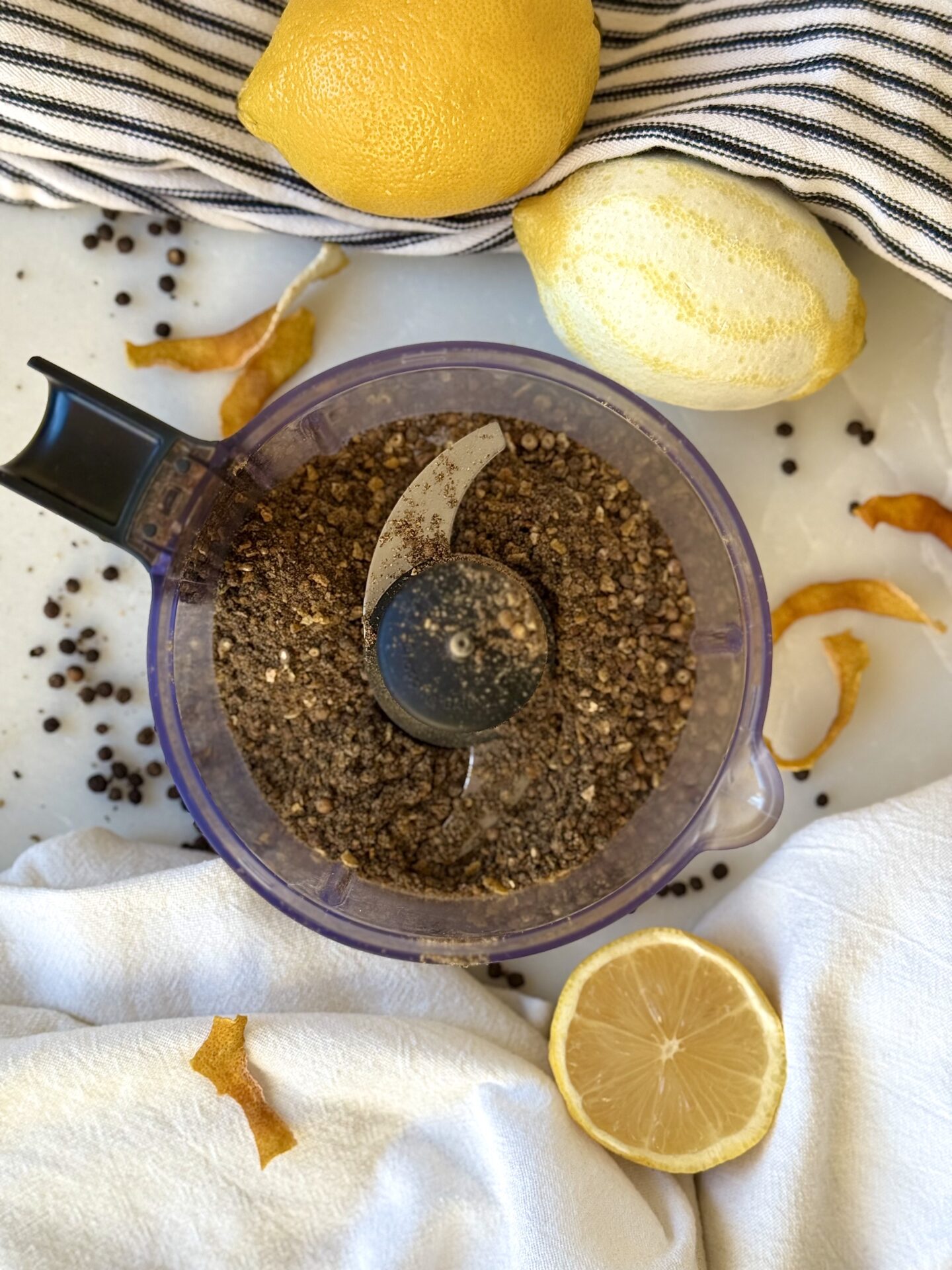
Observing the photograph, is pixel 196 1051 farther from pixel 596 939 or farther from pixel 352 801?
pixel 596 939

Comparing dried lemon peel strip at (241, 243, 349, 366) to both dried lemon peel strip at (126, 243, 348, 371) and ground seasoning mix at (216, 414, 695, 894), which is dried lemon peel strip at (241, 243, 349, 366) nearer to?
dried lemon peel strip at (126, 243, 348, 371)

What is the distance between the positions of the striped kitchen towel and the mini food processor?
0.66ft

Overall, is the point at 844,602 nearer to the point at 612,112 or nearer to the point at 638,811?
the point at 638,811

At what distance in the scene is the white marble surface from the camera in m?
1.16

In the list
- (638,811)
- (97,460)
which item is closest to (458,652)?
(638,811)

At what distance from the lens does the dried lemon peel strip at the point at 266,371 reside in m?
1.14

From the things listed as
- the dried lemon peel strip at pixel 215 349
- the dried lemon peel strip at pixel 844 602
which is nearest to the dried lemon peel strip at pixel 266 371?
the dried lemon peel strip at pixel 215 349

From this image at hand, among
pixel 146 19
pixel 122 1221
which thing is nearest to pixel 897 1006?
pixel 122 1221

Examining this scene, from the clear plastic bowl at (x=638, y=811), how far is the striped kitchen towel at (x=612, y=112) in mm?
187

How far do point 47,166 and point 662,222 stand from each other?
0.65m

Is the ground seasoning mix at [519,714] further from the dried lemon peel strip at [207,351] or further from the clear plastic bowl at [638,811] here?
the dried lemon peel strip at [207,351]

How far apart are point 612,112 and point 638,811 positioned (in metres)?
0.71

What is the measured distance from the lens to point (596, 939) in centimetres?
117

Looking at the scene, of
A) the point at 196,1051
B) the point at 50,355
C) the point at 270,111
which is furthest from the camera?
the point at 50,355
